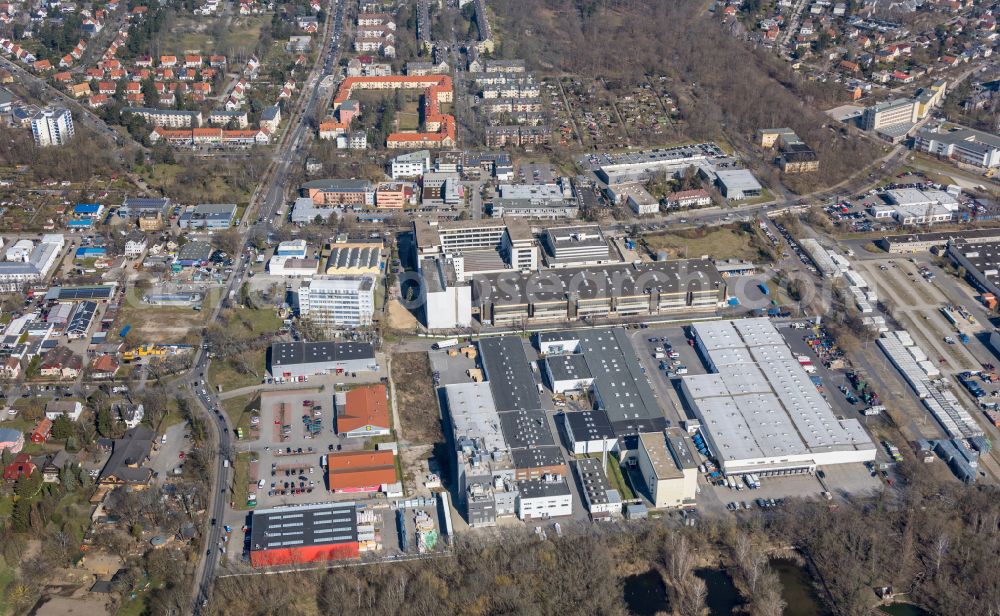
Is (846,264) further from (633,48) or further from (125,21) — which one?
(125,21)

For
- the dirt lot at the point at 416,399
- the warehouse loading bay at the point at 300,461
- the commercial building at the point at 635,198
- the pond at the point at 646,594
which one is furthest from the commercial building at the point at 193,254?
the pond at the point at 646,594

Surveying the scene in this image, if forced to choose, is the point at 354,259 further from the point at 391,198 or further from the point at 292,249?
the point at 391,198

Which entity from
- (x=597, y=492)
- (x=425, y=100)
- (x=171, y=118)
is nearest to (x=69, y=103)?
(x=171, y=118)

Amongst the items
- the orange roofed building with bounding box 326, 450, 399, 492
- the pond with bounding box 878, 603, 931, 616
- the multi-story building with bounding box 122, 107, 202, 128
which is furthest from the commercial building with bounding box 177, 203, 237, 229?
the pond with bounding box 878, 603, 931, 616

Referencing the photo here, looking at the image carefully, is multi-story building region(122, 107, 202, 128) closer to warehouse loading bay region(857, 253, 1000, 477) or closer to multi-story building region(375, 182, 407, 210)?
multi-story building region(375, 182, 407, 210)

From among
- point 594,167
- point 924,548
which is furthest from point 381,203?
point 924,548

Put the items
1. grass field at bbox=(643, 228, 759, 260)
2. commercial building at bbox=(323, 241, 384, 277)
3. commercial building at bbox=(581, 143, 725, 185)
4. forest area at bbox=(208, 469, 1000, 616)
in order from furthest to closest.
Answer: commercial building at bbox=(581, 143, 725, 185) < grass field at bbox=(643, 228, 759, 260) < commercial building at bbox=(323, 241, 384, 277) < forest area at bbox=(208, 469, 1000, 616)
